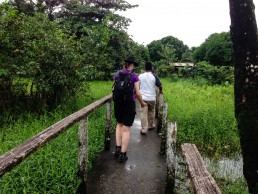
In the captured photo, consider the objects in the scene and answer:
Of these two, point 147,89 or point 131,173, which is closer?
point 131,173

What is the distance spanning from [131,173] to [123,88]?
1.46 metres

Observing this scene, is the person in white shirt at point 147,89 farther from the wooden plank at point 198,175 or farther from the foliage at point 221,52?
the foliage at point 221,52

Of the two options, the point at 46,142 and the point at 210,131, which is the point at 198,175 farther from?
the point at 210,131

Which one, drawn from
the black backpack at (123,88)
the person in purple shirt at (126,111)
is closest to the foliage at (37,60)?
the person in purple shirt at (126,111)

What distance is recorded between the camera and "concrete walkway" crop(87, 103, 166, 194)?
432 cm

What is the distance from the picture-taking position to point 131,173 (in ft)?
16.1

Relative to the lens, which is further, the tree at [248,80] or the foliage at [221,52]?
the foliage at [221,52]

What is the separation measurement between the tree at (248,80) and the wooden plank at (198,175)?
1.01m

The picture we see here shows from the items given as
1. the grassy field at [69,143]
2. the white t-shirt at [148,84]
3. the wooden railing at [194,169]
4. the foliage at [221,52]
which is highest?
the foliage at [221,52]

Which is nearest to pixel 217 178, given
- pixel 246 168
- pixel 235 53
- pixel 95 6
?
pixel 246 168

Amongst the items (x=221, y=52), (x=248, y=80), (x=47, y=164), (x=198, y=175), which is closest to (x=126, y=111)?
(x=47, y=164)

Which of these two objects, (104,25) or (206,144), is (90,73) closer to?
(104,25)

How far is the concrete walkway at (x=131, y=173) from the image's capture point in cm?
432

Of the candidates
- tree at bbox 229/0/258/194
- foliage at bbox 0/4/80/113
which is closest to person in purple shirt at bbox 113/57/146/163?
tree at bbox 229/0/258/194
